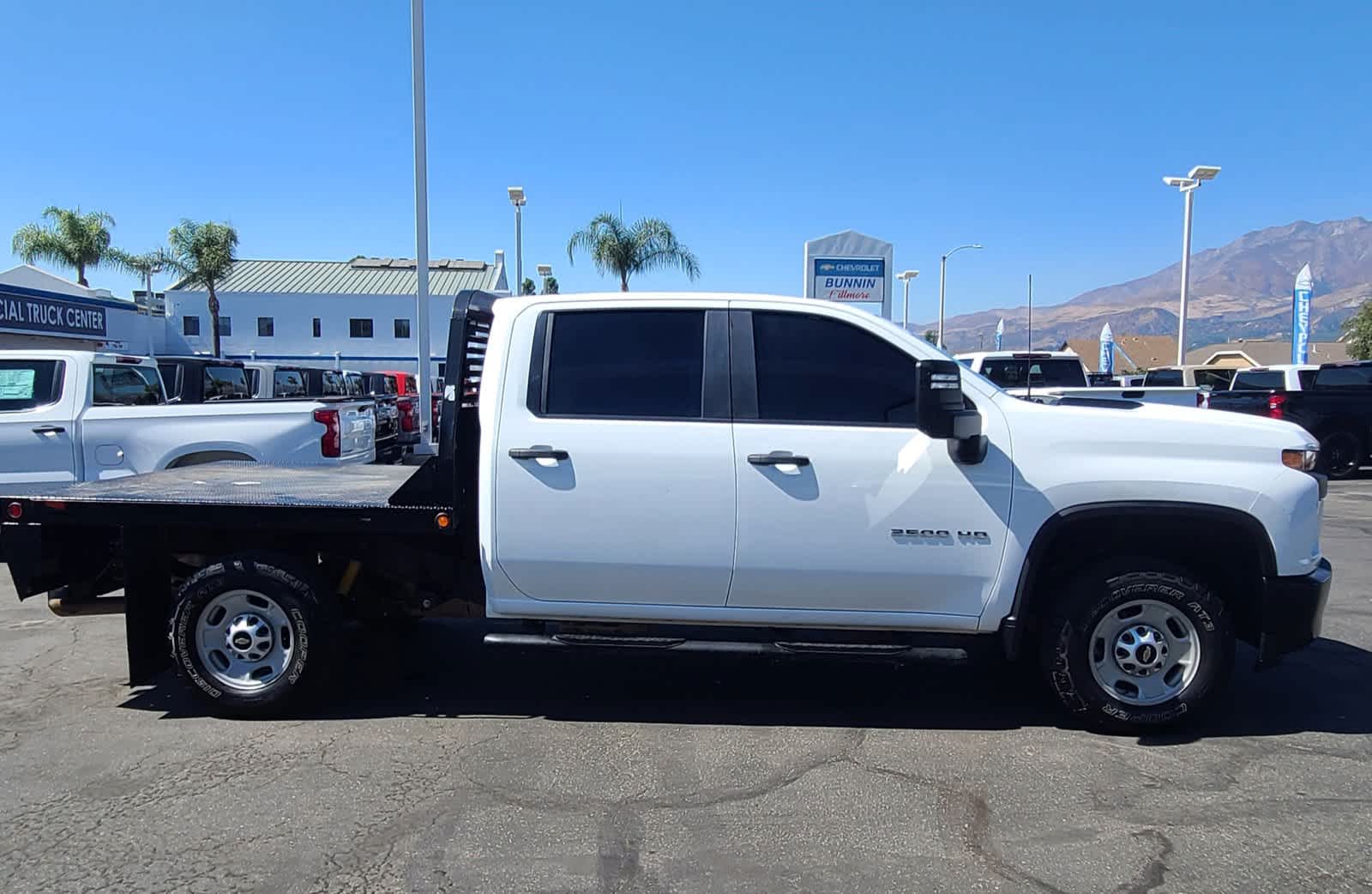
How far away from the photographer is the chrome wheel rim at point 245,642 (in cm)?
468

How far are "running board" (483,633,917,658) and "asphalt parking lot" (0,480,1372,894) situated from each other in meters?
0.45

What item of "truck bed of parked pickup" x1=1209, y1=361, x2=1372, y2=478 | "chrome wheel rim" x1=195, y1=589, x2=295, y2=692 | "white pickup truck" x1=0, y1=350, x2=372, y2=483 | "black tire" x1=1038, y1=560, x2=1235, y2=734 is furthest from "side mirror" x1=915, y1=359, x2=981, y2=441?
"truck bed of parked pickup" x1=1209, y1=361, x2=1372, y2=478

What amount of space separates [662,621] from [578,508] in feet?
2.32

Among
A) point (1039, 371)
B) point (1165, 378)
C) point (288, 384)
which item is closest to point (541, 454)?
point (1039, 371)

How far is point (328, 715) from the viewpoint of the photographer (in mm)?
4789

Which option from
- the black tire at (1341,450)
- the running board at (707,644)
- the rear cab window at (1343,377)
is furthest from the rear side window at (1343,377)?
the running board at (707,644)

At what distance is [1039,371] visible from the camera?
591 inches

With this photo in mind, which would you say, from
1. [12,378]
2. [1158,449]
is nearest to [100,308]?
[12,378]

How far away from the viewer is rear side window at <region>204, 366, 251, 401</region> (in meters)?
13.5

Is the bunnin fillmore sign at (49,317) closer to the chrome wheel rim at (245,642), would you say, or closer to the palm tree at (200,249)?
the palm tree at (200,249)

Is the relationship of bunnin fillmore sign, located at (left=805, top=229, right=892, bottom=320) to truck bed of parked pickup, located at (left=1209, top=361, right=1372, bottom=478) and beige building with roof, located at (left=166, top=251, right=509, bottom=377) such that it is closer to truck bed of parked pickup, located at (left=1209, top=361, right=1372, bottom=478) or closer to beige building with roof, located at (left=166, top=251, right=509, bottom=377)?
truck bed of parked pickup, located at (left=1209, top=361, right=1372, bottom=478)

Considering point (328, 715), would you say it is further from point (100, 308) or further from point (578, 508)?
point (100, 308)

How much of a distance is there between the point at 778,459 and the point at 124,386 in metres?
7.76

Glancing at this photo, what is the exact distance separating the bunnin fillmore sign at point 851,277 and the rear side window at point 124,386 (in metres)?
11.9
